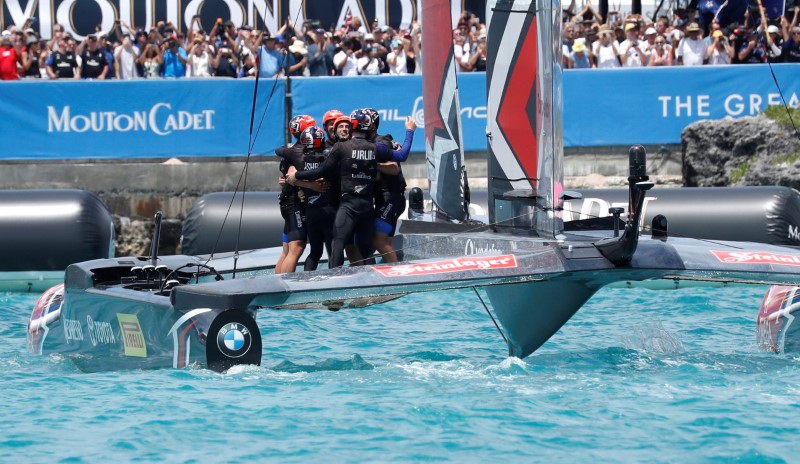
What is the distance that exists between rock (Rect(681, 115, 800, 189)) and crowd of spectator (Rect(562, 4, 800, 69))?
1.24 metres

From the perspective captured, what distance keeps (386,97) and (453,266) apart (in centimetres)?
879

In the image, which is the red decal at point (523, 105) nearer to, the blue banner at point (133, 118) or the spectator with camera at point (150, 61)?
→ the blue banner at point (133, 118)

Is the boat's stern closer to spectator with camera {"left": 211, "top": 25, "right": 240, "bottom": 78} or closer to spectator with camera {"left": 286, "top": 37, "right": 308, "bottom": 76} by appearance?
spectator with camera {"left": 211, "top": 25, "right": 240, "bottom": 78}

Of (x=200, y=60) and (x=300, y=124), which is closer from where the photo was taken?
(x=300, y=124)

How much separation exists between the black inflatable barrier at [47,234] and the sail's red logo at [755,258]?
25.5 feet

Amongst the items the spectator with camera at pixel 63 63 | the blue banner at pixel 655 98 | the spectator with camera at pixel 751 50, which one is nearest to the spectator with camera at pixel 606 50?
the blue banner at pixel 655 98

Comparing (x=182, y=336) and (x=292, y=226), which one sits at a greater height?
(x=292, y=226)

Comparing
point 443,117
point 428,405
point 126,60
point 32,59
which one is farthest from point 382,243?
point 32,59

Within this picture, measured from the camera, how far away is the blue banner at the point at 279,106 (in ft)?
51.8

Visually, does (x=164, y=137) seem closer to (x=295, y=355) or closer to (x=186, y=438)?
(x=295, y=355)

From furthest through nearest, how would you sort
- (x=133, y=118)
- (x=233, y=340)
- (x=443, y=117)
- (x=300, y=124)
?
1. (x=133, y=118)
2. (x=443, y=117)
3. (x=300, y=124)
4. (x=233, y=340)

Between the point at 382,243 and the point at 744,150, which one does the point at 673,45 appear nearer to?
the point at 744,150

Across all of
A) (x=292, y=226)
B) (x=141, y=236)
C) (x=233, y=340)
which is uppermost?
(x=292, y=226)

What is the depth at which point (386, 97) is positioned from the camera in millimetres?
15953
